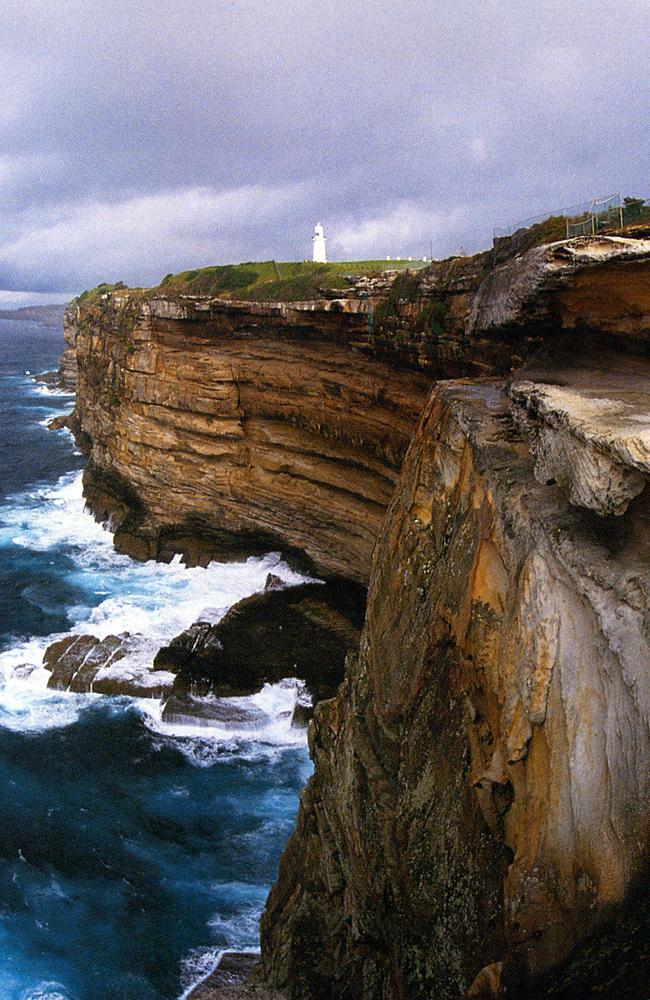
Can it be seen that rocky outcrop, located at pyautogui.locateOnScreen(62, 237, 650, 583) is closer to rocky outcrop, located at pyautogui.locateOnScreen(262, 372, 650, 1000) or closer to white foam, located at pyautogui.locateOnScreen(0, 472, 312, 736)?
white foam, located at pyautogui.locateOnScreen(0, 472, 312, 736)

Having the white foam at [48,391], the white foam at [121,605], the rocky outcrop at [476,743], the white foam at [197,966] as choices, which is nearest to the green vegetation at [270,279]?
the white foam at [121,605]

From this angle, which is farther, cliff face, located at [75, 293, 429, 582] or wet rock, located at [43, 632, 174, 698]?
cliff face, located at [75, 293, 429, 582]

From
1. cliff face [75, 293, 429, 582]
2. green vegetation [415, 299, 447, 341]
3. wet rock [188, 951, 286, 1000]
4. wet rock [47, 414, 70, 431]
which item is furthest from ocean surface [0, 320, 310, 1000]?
wet rock [47, 414, 70, 431]

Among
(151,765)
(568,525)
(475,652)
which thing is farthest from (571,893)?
(151,765)

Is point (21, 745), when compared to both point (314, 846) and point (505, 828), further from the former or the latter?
point (505, 828)

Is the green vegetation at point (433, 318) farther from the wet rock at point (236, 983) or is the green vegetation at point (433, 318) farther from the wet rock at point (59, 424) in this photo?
the wet rock at point (59, 424)

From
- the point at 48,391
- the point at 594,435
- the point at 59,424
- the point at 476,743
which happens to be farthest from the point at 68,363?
the point at 594,435

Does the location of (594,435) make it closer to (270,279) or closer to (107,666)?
(107,666)
